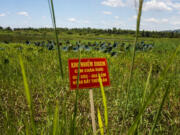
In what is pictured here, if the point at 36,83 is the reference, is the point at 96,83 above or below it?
above

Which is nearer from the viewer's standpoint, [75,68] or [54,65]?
[75,68]

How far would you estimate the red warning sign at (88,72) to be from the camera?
42.3 inches

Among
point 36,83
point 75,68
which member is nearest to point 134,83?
point 75,68

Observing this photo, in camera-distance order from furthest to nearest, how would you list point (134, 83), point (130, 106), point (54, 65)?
→ point (54, 65)
point (134, 83)
point (130, 106)

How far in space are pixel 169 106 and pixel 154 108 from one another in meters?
0.11

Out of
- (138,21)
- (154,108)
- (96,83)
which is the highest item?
(138,21)

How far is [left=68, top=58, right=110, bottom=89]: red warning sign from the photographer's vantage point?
1073 millimetres

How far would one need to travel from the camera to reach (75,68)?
1.09m

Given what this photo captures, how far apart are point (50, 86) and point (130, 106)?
0.79 m

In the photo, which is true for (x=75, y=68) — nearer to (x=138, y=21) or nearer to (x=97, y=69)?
(x=97, y=69)

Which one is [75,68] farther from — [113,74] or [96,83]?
[113,74]

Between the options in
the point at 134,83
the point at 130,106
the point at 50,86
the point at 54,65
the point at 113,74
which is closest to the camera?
the point at 130,106

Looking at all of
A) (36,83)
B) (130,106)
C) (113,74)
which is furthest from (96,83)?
(113,74)

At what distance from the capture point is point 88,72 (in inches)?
43.5
